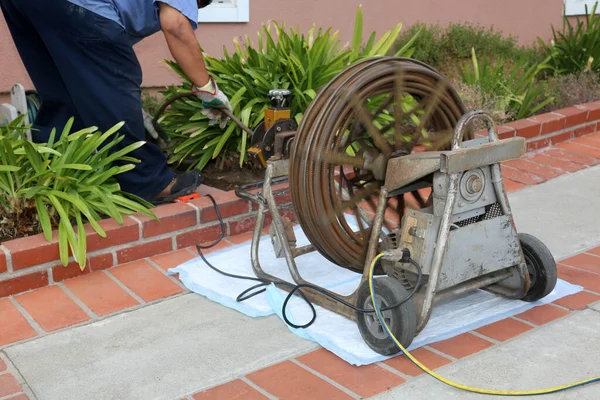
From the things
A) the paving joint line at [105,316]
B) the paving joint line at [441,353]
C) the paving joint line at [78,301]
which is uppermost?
the paving joint line at [78,301]

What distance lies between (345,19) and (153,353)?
4424 mm

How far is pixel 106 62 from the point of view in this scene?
11.7 feet

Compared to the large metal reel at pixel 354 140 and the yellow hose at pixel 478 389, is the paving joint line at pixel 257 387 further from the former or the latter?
the large metal reel at pixel 354 140

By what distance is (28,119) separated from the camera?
404 cm

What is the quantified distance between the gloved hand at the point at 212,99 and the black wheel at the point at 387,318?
1.40 metres

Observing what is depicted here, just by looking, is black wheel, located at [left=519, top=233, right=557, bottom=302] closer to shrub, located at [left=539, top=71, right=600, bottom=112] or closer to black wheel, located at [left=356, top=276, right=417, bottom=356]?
black wheel, located at [left=356, top=276, right=417, bottom=356]

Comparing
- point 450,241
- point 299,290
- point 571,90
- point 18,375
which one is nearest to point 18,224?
point 18,375

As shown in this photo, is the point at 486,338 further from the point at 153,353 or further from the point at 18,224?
the point at 18,224

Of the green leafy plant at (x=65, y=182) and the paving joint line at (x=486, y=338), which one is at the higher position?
the green leafy plant at (x=65, y=182)

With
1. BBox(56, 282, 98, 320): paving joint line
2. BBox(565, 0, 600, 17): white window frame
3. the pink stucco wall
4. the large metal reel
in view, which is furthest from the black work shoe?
BBox(565, 0, 600, 17): white window frame

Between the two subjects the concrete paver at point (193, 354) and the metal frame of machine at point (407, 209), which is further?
the metal frame of machine at point (407, 209)

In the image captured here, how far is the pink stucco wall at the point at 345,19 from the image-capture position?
18.3 ft

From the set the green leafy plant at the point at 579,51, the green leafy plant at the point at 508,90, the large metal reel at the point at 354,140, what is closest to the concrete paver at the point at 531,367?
the large metal reel at the point at 354,140

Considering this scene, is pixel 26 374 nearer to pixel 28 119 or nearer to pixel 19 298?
pixel 19 298
